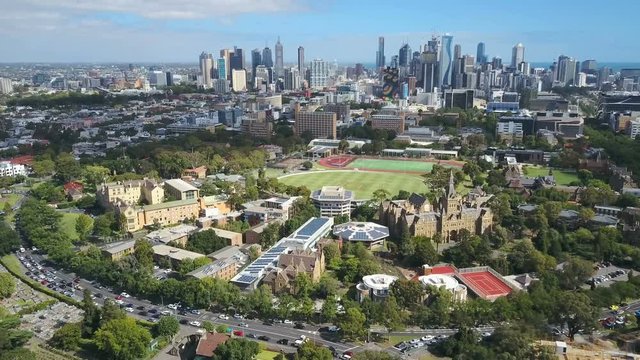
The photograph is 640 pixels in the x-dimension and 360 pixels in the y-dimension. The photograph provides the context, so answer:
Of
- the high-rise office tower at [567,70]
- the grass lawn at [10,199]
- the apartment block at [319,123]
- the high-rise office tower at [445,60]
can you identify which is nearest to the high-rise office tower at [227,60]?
the high-rise office tower at [445,60]

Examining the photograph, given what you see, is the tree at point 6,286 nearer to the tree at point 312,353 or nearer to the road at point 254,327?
the road at point 254,327

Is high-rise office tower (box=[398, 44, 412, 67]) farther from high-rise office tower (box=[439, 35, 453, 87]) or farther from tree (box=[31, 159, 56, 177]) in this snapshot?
tree (box=[31, 159, 56, 177])

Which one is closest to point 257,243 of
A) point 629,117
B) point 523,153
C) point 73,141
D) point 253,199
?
point 253,199

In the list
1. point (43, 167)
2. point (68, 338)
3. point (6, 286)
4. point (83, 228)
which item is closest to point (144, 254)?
point (6, 286)

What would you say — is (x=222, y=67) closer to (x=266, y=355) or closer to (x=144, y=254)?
(x=144, y=254)

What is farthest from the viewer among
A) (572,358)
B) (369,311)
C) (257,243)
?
(257,243)

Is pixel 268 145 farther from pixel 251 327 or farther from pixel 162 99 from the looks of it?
pixel 162 99

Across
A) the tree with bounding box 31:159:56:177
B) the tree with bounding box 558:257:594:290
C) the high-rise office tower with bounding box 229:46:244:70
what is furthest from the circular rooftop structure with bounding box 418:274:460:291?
the high-rise office tower with bounding box 229:46:244:70
